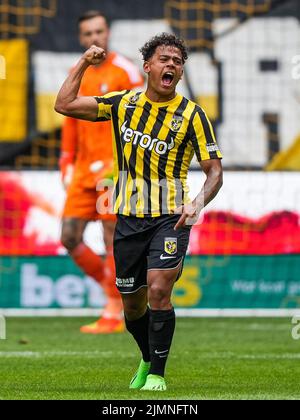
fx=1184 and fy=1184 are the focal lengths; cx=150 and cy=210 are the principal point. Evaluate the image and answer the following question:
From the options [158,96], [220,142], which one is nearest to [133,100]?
[158,96]

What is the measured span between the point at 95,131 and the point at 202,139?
3619 mm

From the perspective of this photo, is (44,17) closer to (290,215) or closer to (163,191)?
(290,215)

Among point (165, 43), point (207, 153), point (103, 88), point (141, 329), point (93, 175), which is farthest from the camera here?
point (93, 175)

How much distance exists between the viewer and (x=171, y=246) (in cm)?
650

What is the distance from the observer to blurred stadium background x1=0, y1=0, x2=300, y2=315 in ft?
39.4

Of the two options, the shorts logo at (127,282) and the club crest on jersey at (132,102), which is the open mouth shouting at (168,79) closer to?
the club crest on jersey at (132,102)

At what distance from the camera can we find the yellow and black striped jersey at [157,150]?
21.7ft

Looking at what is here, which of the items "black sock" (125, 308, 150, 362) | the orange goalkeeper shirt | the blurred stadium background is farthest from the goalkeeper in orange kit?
"black sock" (125, 308, 150, 362)

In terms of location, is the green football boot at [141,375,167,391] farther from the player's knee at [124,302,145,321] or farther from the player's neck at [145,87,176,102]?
the player's neck at [145,87,176,102]

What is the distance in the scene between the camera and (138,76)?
392 inches

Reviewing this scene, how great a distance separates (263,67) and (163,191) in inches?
261

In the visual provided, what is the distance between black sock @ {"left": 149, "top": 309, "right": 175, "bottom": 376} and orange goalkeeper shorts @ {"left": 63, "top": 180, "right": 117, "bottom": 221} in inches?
142

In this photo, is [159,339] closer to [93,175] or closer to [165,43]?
[165,43]

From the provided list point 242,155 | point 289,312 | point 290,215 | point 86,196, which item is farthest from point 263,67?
point 86,196
